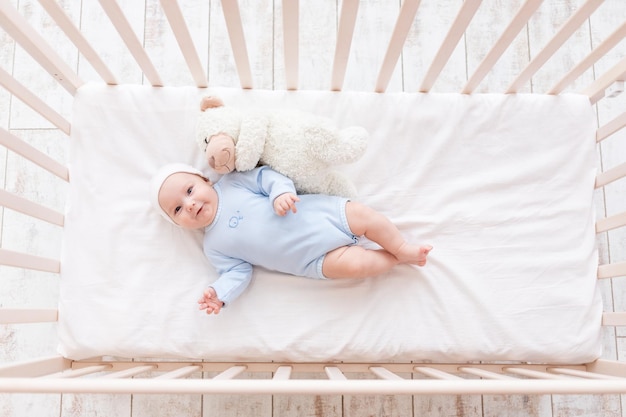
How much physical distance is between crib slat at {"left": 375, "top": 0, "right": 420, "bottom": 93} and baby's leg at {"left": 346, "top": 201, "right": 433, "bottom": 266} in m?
0.32

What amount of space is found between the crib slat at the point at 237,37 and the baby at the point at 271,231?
0.23 m

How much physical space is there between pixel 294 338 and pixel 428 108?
649 millimetres

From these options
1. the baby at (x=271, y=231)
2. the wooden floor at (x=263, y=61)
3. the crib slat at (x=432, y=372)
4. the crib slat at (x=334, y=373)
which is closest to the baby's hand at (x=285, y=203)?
the baby at (x=271, y=231)

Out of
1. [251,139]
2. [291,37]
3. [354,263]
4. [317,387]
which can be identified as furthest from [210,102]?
[317,387]

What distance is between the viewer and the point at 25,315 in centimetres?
114

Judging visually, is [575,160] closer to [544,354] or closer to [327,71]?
[544,354]

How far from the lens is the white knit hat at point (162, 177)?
1187mm

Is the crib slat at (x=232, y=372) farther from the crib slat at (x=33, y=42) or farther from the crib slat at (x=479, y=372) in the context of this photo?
the crib slat at (x=33, y=42)


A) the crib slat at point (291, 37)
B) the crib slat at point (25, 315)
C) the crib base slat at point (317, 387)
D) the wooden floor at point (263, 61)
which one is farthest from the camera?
the wooden floor at point (263, 61)

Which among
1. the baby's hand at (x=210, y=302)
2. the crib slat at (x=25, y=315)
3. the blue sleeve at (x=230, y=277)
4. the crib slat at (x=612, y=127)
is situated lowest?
the crib slat at (x=25, y=315)

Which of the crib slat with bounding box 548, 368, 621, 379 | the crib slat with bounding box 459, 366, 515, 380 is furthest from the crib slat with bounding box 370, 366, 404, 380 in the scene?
the crib slat with bounding box 548, 368, 621, 379

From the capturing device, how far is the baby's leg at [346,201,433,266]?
3.98 feet

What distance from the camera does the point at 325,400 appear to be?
4.95 ft

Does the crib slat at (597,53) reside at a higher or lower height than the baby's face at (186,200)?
higher
